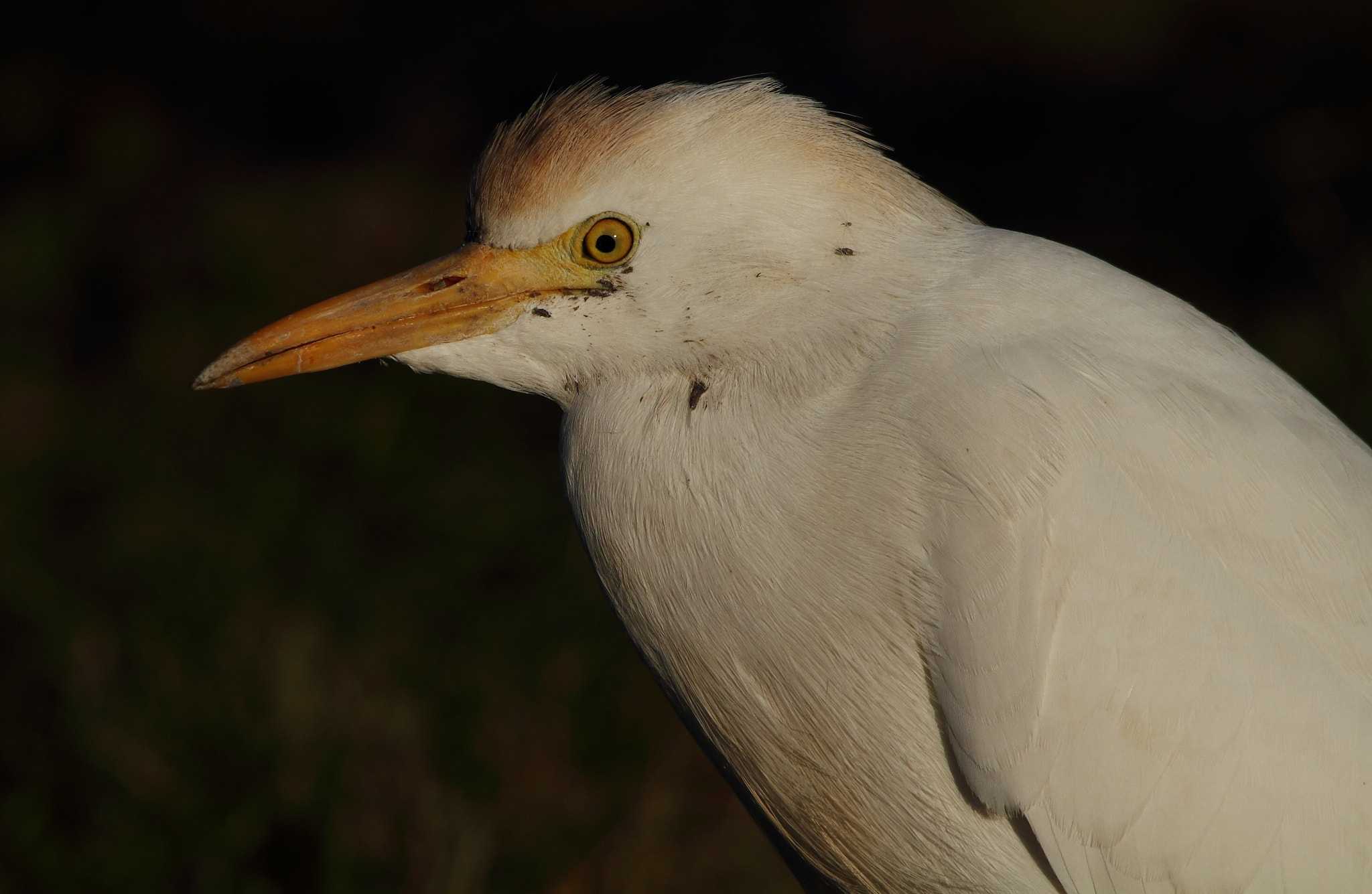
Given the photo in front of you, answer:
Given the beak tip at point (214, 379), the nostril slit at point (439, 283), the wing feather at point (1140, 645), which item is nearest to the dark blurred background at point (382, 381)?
the beak tip at point (214, 379)

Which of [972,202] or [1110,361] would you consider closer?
[1110,361]

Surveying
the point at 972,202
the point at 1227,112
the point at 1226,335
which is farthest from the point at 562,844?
the point at 1227,112

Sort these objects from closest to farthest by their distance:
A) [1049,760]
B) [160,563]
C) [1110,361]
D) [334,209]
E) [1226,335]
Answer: [1049,760]
[1110,361]
[1226,335]
[160,563]
[334,209]

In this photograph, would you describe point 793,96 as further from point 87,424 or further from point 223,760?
point 87,424

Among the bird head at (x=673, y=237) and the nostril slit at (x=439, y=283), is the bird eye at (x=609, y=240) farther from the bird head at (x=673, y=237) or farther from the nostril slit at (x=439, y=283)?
the nostril slit at (x=439, y=283)

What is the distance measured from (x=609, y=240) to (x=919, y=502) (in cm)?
58

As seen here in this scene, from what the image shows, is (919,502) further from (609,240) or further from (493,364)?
(493,364)

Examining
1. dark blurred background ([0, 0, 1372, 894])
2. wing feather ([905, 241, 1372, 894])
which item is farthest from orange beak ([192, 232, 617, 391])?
dark blurred background ([0, 0, 1372, 894])

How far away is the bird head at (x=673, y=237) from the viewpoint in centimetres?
176

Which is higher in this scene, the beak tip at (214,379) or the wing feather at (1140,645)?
the beak tip at (214,379)

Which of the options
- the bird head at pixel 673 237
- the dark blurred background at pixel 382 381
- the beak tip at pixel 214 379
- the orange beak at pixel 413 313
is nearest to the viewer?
the bird head at pixel 673 237

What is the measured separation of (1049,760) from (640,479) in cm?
67

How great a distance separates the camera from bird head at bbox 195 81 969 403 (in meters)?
1.76

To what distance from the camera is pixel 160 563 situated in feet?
14.9
